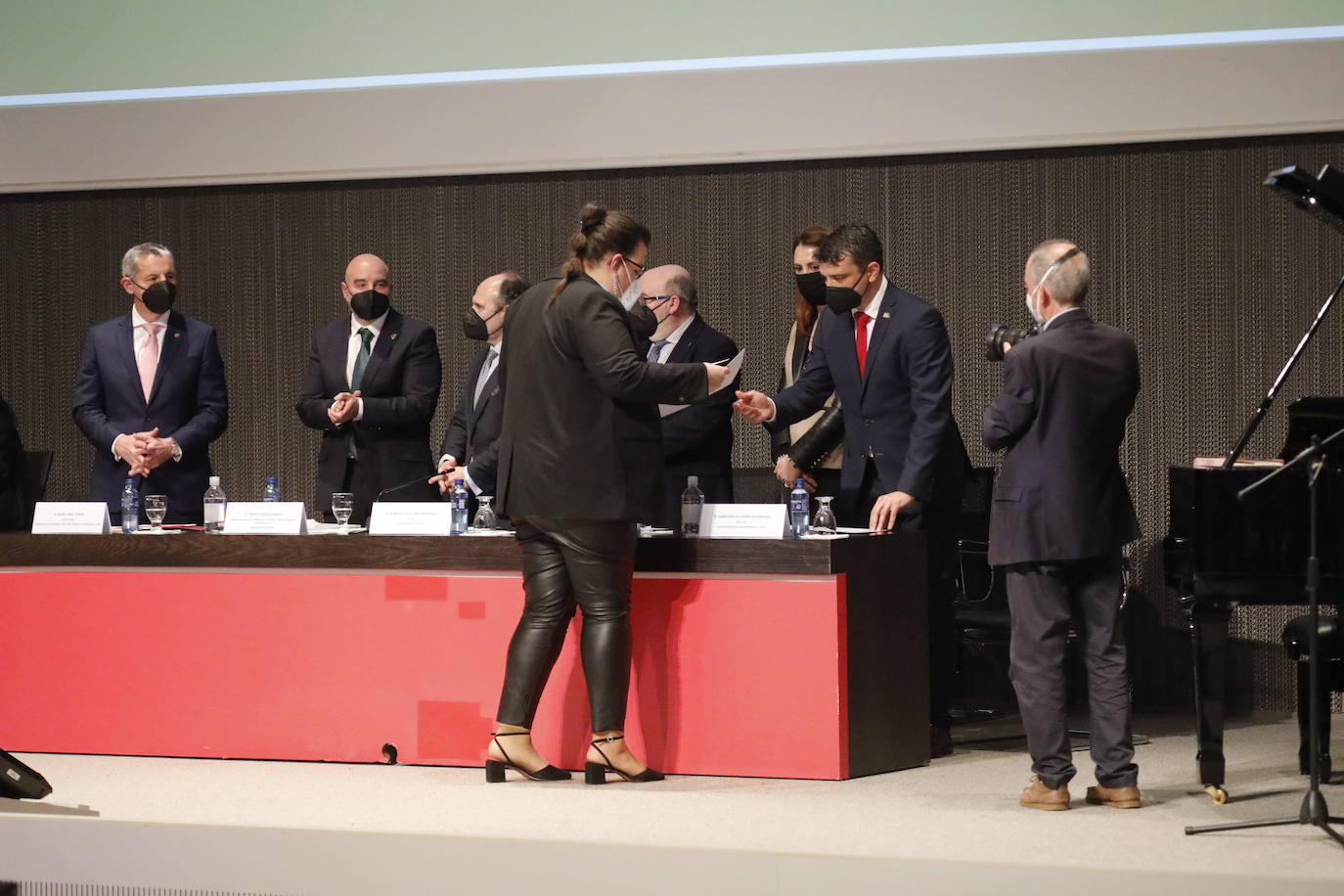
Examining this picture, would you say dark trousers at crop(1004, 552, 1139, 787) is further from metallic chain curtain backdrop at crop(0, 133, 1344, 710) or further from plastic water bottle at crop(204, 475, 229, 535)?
plastic water bottle at crop(204, 475, 229, 535)

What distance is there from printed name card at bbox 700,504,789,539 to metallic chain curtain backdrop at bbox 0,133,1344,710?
6.52 ft

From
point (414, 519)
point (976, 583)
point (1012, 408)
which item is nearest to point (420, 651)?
point (414, 519)

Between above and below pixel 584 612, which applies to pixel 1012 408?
above

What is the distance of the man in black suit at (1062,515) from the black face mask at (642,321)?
41.3 inches

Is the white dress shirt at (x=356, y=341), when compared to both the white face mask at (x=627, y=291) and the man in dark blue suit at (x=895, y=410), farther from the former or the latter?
the man in dark blue suit at (x=895, y=410)

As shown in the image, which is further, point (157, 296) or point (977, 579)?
point (977, 579)

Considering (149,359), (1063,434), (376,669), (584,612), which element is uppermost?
(149,359)

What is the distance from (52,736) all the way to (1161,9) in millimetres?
4509

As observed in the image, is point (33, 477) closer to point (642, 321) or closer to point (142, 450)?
point (142, 450)

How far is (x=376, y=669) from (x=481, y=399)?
1030 millimetres

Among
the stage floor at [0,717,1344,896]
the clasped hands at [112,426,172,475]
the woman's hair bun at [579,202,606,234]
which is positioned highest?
the woman's hair bun at [579,202,606,234]

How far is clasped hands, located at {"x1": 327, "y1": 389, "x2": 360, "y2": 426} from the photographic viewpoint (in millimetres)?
4930

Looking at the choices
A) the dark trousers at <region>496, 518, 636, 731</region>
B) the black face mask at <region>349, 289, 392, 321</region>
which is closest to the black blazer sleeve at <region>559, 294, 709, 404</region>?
the dark trousers at <region>496, 518, 636, 731</region>

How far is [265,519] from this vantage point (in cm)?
448
